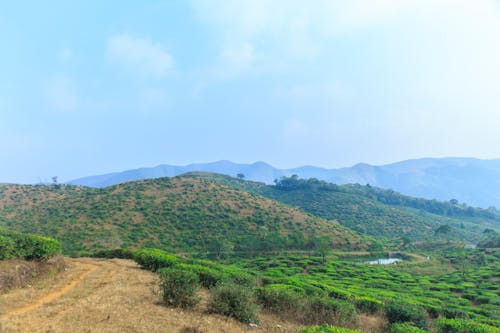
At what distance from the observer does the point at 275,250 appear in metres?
60.2

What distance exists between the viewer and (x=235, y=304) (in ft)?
32.8

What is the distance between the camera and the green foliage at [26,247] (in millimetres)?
13095

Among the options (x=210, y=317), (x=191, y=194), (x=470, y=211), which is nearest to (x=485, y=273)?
(x=210, y=317)

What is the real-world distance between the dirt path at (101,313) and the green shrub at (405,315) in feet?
17.8

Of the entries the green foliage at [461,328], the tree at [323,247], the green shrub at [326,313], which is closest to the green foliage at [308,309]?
the green shrub at [326,313]

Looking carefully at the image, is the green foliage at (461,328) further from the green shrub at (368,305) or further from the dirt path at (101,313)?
the dirt path at (101,313)

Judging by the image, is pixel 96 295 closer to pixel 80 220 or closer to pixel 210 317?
pixel 210 317

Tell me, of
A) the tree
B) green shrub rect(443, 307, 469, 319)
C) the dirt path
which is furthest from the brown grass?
the tree

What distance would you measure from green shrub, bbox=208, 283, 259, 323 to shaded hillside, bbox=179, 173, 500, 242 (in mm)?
87615

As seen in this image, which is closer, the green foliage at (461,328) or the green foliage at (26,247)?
the green foliage at (461,328)

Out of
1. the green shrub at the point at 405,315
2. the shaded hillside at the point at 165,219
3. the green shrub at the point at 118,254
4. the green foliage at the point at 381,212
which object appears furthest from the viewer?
the green foliage at the point at 381,212

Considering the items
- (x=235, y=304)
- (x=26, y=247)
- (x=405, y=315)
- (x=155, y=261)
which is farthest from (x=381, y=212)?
(x=26, y=247)

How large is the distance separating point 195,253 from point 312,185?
302 ft

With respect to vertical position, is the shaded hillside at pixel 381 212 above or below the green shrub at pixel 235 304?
below
